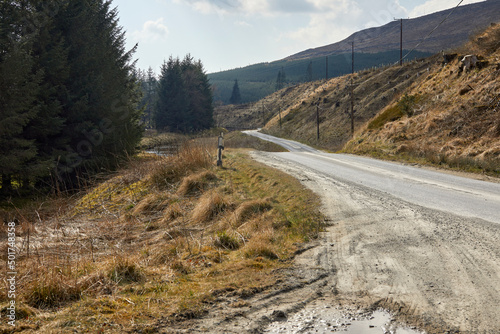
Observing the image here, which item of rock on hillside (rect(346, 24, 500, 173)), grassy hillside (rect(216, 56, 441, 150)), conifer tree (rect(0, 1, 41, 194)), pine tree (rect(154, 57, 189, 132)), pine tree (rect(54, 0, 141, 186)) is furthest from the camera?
pine tree (rect(154, 57, 189, 132))

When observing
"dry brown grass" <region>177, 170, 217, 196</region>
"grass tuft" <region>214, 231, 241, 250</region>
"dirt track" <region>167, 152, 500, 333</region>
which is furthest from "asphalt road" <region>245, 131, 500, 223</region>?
"dry brown grass" <region>177, 170, 217, 196</region>

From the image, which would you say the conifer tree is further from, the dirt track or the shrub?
the dirt track

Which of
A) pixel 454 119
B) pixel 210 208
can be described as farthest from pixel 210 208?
pixel 454 119

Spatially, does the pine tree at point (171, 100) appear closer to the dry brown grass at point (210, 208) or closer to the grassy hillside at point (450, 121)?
the grassy hillside at point (450, 121)

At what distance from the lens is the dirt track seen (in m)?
2.84

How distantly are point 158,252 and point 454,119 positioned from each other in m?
18.2

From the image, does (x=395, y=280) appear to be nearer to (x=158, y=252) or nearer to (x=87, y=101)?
(x=158, y=252)

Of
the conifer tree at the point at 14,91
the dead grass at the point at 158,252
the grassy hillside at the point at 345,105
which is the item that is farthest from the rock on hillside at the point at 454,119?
the conifer tree at the point at 14,91

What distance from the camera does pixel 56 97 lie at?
1566cm

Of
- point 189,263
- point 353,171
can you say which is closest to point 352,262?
point 189,263

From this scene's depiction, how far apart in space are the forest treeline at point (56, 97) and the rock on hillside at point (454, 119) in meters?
13.7

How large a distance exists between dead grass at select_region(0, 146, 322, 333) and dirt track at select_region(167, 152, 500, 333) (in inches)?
14.2

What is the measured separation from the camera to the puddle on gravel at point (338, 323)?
2.74 metres

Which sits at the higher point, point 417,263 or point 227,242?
point 417,263
